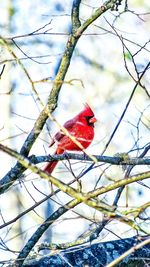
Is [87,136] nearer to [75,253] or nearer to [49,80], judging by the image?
[75,253]

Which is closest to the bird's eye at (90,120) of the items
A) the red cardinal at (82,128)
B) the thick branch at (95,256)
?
the red cardinal at (82,128)

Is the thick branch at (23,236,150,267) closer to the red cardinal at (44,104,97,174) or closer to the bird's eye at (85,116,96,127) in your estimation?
the red cardinal at (44,104,97,174)

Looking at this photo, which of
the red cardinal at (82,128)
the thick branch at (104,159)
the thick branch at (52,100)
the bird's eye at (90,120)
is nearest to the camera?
the thick branch at (104,159)

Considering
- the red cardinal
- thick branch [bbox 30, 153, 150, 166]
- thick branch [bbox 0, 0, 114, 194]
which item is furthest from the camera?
the red cardinal

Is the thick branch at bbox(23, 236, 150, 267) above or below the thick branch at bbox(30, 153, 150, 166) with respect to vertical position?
below

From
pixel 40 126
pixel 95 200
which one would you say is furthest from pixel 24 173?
pixel 95 200

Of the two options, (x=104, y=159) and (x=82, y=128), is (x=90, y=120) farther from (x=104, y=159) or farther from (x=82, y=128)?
(x=104, y=159)

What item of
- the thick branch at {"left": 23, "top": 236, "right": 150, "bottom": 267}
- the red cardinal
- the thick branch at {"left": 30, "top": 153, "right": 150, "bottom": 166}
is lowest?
the thick branch at {"left": 23, "top": 236, "right": 150, "bottom": 267}

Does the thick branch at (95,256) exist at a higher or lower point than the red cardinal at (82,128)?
lower

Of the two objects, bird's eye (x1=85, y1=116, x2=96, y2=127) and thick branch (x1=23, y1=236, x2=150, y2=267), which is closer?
thick branch (x1=23, y1=236, x2=150, y2=267)

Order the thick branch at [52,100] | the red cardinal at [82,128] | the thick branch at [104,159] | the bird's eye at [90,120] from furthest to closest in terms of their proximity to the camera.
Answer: the bird's eye at [90,120] < the red cardinal at [82,128] < the thick branch at [52,100] < the thick branch at [104,159]

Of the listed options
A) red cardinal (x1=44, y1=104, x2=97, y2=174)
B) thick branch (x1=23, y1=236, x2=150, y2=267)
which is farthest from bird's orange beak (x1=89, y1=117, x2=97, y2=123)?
thick branch (x1=23, y1=236, x2=150, y2=267)

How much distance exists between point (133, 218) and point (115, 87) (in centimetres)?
1074

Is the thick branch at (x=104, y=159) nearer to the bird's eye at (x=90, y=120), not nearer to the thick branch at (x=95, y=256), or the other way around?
the thick branch at (x=95, y=256)
